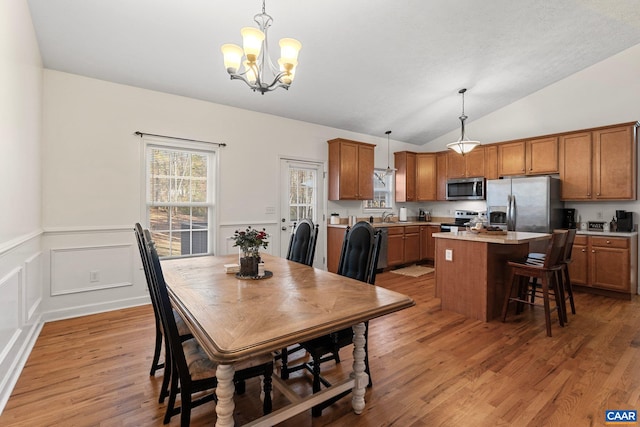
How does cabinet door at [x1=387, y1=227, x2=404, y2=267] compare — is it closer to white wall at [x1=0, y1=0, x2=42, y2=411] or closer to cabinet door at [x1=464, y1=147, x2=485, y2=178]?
cabinet door at [x1=464, y1=147, x2=485, y2=178]

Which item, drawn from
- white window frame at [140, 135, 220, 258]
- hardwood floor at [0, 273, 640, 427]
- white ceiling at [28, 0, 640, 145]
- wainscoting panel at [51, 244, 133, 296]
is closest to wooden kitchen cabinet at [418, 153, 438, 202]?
white ceiling at [28, 0, 640, 145]

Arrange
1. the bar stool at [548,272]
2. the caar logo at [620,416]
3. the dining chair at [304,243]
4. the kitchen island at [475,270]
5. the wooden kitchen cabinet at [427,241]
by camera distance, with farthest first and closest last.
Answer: the wooden kitchen cabinet at [427,241] → the kitchen island at [475,270] → the bar stool at [548,272] → the dining chair at [304,243] → the caar logo at [620,416]

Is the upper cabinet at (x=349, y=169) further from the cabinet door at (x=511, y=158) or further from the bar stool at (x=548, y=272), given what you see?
the bar stool at (x=548, y=272)

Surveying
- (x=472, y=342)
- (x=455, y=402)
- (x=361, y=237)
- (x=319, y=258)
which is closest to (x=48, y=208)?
(x=361, y=237)

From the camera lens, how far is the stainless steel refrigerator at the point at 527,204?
452 cm

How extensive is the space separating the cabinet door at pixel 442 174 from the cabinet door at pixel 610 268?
2600mm

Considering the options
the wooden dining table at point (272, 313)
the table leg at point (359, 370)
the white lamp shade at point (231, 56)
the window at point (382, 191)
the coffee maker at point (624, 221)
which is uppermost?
the white lamp shade at point (231, 56)

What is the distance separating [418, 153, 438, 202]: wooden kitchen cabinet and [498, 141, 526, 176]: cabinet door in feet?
4.20

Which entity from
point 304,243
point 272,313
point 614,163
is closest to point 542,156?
point 614,163

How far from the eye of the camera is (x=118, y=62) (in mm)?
3205

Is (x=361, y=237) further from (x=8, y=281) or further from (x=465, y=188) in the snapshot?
(x=465, y=188)

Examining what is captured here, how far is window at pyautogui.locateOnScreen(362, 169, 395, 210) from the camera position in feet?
20.9

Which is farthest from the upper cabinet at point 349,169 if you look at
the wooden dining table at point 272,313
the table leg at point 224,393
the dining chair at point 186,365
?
the table leg at point 224,393

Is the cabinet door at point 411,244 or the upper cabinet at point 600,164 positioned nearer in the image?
the upper cabinet at point 600,164
